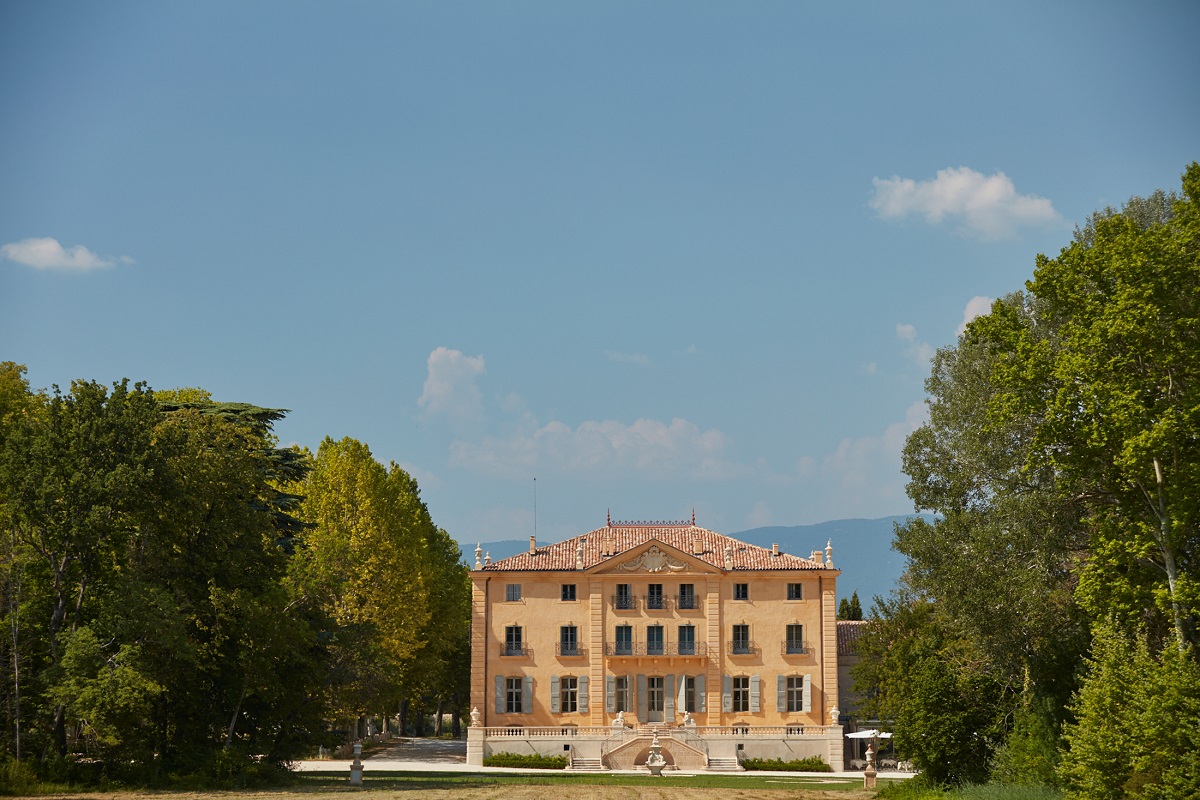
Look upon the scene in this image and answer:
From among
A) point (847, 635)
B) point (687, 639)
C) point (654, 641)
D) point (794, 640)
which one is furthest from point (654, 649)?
point (847, 635)

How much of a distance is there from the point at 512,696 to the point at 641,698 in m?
5.64

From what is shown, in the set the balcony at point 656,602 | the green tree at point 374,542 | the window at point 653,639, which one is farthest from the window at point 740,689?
the green tree at point 374,542

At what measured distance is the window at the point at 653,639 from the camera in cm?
5650

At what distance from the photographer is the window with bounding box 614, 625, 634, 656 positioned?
56469mm

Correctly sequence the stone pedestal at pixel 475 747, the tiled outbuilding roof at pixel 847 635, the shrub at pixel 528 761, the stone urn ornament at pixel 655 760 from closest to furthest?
the stone urn ornament at pixel 655 760
the shrub at pixel 528 761
the stone pedestal at pixel 475 747
the tiled outbuilding roof at pixel 847 635

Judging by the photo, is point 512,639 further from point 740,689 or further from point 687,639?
point 740,689

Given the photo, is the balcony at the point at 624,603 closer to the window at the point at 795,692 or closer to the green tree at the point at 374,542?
the window at the point at 795,692

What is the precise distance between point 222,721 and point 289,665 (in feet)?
8.03

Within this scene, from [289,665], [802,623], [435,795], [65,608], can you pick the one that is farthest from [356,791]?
[802,623]

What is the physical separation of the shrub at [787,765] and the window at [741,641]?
4.86m

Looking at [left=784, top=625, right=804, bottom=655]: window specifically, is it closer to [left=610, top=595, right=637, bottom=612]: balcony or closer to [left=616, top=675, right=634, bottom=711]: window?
[left=610, top=595, right=637, bottom=612]: balcony

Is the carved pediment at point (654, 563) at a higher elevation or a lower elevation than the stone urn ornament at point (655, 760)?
higher

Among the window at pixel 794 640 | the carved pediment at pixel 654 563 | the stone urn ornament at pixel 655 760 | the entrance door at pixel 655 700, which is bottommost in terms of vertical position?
the stone urn ornament at pixel 655 760

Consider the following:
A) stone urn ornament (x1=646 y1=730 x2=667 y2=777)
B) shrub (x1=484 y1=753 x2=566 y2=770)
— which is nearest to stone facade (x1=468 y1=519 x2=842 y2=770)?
shrub (x1=484 y1=753 x2=566 y2=770)
